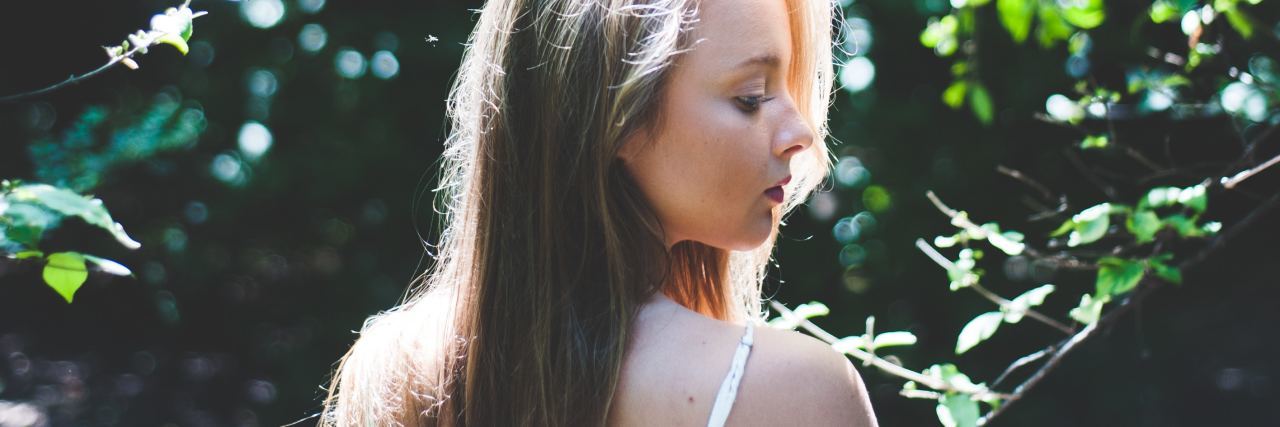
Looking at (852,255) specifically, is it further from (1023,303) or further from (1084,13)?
(1023,303)

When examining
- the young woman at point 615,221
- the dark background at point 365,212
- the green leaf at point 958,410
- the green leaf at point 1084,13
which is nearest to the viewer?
the young woman at point 615,221

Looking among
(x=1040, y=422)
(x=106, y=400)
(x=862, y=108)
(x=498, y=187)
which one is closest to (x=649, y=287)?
(x=498, y=187)

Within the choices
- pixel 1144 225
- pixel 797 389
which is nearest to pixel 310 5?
pixel 1144 225

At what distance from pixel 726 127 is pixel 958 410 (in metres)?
0.58

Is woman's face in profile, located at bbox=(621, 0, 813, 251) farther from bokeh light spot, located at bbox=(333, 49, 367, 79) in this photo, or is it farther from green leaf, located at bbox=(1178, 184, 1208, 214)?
bokeh light spot, located at bbox=(333, 49, 367, 79)

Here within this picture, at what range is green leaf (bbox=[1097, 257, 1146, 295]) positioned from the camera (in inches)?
55.7

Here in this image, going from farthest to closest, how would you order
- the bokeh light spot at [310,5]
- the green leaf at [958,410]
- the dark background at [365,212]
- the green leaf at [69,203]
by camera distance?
the bokeh light spot at [310,5]
the dark background at [365,212]
the green leaf at [958,410]
the green leaf at [69,203]

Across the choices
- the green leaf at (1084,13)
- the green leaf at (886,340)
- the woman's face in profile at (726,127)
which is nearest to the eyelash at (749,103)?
the woman's face in profile at (726,127)

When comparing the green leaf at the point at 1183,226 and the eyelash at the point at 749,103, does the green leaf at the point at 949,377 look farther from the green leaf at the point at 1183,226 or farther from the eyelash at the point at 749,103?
the eyelash at the point at 749,103

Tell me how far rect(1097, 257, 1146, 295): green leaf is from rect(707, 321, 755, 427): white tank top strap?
634 mm

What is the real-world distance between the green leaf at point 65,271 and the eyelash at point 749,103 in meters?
0.62

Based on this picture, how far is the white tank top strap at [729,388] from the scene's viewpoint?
3.28 feet

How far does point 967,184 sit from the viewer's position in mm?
3109

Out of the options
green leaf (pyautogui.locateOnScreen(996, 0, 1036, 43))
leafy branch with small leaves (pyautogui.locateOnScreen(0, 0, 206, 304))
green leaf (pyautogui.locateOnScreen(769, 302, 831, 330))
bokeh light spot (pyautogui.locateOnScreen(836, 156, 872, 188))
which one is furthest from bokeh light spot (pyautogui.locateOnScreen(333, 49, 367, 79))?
leafy branch with small leaves (pyautogui.locateOnScreen(0, 0, 206, 304))
